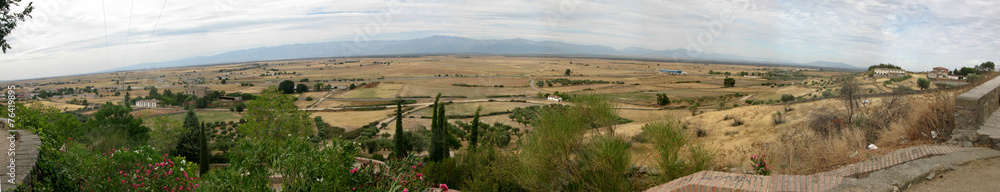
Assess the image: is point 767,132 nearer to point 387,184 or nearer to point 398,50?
point 387,184

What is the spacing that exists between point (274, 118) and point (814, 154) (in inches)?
960

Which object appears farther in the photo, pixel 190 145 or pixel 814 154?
pixel 190 145

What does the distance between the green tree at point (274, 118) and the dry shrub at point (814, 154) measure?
21.4 metres

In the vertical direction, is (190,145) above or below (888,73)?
below

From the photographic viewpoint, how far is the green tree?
23531 mm

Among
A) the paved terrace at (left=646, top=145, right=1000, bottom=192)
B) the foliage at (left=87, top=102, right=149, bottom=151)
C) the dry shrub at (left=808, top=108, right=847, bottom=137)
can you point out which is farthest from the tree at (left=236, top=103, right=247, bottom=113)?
the paved terrace at (left=646, top=145, right=1000, bottom=192)

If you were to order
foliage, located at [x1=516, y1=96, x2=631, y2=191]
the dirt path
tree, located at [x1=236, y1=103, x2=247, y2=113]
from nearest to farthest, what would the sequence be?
1. the dirt path
2. foliage, located at [x1=516, y1=96, x2=631, y2=191]
3. tree, located at [x1=236, y1=103, x2=247, y2=113]

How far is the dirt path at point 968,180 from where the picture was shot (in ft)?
18.3

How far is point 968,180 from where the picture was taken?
5.82 metres

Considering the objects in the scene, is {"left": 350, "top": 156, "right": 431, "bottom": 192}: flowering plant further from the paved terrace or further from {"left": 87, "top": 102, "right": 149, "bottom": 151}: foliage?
{"left": 87, "top": 102, "right": 149, "bottom": 151}: foliage

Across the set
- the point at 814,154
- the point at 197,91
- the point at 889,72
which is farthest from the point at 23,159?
the point at 197,91

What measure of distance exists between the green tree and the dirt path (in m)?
23.7

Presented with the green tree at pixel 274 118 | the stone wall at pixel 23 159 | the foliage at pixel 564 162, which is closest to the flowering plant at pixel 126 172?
the stone wall at pixel 23 159

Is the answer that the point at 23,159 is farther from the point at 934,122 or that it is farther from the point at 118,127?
the point at 118,127
